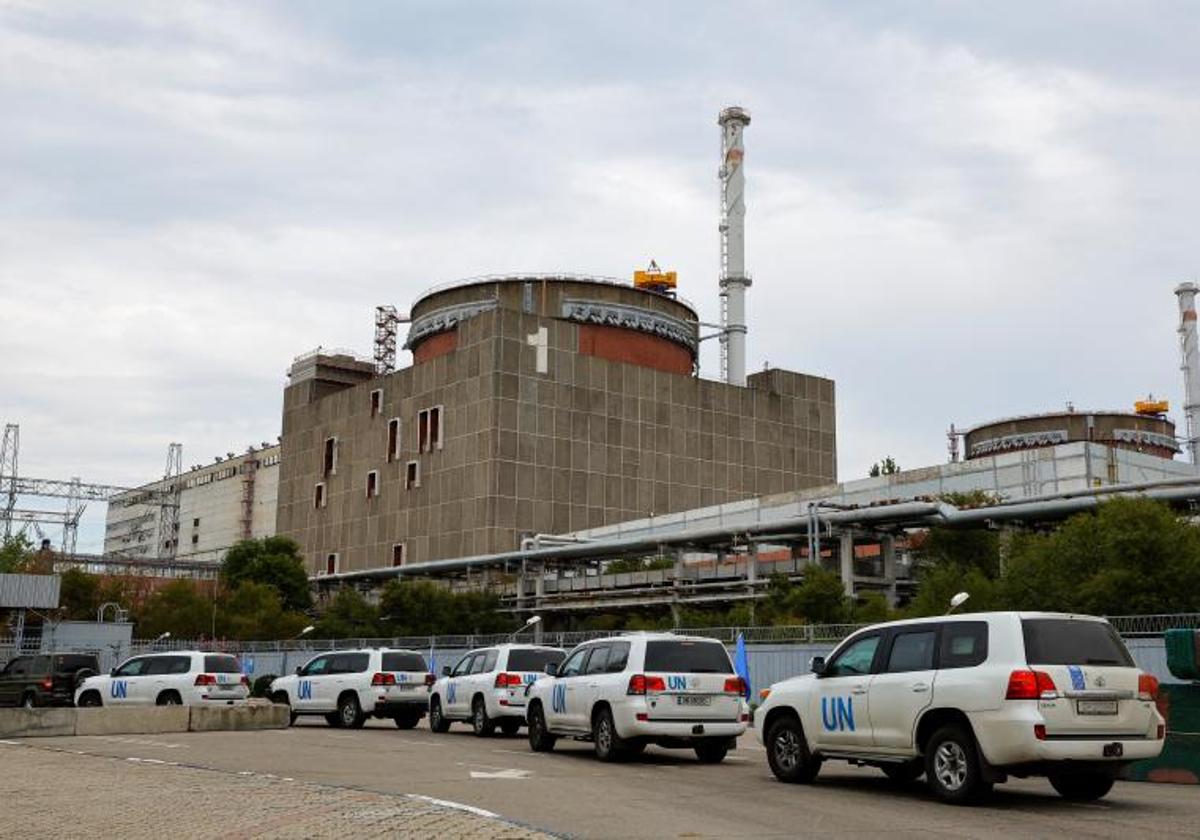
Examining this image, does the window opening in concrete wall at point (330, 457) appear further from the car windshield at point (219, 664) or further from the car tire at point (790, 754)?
the car tire at point (790, 754)

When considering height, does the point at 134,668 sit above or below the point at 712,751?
above

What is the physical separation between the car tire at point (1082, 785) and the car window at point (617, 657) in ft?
21.2

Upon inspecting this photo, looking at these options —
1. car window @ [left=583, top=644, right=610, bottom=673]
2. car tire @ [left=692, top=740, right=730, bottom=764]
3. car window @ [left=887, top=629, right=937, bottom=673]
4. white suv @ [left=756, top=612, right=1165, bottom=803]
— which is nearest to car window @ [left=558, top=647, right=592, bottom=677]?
car window @ [left=583, top=644, right=610, bottom=673]

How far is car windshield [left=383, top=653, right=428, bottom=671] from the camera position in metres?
27.9

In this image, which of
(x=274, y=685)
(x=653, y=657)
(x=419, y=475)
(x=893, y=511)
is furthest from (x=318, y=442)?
(x=653, y=657)

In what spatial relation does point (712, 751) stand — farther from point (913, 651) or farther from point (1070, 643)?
point (1070, 643)

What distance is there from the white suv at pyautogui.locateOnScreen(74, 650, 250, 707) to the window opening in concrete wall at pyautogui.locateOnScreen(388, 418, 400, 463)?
220ft

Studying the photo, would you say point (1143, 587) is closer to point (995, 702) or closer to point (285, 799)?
point (995, 702)

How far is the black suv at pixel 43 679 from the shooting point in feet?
107

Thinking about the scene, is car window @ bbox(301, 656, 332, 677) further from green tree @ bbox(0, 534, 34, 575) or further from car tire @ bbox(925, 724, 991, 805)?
green tree @ bbox(0, 534, 34, 575)

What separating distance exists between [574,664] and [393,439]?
7924 centimetres

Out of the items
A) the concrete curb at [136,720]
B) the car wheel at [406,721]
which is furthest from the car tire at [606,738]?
the car wheel at [406,721]

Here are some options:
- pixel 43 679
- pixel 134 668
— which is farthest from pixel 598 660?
Result: pixel 43 679

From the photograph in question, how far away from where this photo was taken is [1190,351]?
110 meters
